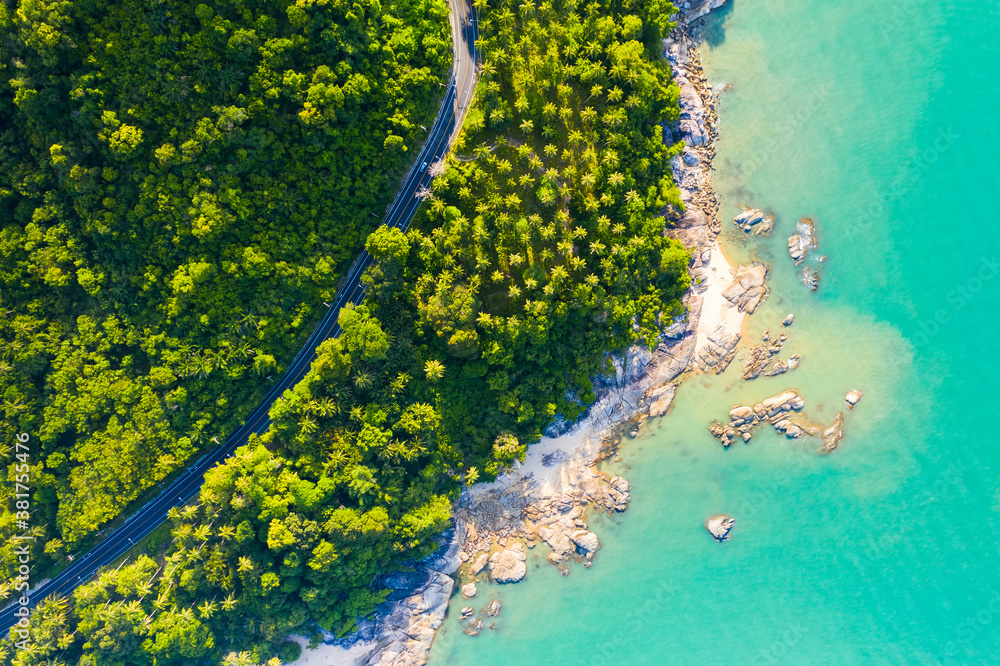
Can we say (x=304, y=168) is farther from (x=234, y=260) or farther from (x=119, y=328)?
(x=119, y=328)

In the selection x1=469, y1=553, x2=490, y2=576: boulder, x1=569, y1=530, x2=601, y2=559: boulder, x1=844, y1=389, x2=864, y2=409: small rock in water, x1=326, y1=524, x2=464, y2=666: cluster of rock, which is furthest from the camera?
x1=469, y1=553, x2=490, y2=576: boulder

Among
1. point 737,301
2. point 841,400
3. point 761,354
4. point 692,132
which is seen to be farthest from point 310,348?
point 841,400

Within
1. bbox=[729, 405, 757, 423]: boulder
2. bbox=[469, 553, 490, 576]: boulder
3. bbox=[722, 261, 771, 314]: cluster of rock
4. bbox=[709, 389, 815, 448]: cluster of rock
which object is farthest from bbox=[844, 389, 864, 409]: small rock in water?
bbox=[469, 553, 490, 576]: boulder

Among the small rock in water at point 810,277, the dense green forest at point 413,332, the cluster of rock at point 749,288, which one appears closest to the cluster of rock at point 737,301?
the cluster of rock at point 749,288

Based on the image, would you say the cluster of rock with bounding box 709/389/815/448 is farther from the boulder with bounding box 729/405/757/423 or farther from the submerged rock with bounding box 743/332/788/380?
the submerged rock with bounding box 743/332/788/380

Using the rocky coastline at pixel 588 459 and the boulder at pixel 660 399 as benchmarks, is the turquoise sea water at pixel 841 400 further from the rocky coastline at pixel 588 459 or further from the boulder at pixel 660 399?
the rocky coastline at pixel 588 459

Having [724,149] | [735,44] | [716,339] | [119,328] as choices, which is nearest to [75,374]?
[119,328]

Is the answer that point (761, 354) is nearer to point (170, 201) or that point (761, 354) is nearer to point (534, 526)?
point (534, 526)
